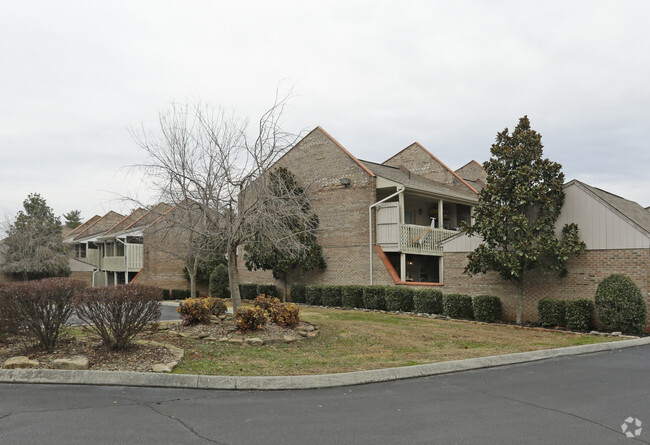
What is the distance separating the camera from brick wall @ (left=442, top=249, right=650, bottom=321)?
14.4 meters

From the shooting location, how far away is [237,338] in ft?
34.6

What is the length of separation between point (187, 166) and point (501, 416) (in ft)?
32.4

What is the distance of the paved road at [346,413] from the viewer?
4977 mm

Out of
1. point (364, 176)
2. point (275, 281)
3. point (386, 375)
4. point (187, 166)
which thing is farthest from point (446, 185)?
point (386, 375)

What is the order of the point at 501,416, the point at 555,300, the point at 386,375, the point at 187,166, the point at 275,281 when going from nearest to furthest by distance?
the point at 501,416
the point at 386,375
the point at 187,166
the point at 555,300
the point at 275,281

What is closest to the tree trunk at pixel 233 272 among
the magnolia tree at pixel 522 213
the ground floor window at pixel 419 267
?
the magnolia tree at pixel 522 213

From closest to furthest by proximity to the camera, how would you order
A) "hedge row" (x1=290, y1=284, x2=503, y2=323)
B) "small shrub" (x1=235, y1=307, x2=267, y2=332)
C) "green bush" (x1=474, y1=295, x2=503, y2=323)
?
1. "small shrub" (x1=235, y1=307, x2=267, y2=332)
2. "green bush" (x1=474, y1=295, x2=503, y2=323)
3. "hedge row" (x1=290, y1=284, x2=503, y2=323)

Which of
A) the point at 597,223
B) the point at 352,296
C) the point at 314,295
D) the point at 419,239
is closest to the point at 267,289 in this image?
the point at 314,295

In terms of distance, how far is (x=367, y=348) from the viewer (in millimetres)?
10539

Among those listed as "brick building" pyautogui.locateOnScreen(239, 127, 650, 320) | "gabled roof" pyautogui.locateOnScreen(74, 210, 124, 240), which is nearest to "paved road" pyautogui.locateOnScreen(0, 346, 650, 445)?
"brick building" pyautogui.locateOnScreen(239, 127, 650, 320)

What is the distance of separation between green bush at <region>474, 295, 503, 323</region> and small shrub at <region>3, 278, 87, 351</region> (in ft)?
41.5

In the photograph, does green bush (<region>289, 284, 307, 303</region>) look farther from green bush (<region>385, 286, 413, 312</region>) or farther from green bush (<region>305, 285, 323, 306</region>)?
green bush (<region>385, 286, 413, 312</region>)

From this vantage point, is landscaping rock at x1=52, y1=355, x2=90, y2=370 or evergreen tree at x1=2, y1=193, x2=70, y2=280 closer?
landscaping rock at x1=52, y1=355, x2=90, y2=370

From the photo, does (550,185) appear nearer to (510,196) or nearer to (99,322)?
(510,196)
